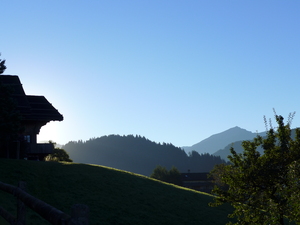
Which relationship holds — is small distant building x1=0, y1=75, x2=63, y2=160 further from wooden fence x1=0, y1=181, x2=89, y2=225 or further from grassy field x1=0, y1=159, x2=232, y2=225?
wooden fence x1=0, y1=181, x2=89, y2=225

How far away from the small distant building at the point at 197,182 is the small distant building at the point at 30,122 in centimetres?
7291

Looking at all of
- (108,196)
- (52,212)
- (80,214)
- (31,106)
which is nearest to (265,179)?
(52,212)

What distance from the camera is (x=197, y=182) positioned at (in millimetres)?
127438

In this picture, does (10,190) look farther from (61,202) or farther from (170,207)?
(170,207)

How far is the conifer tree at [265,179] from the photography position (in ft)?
65.5

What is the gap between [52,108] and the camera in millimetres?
58344

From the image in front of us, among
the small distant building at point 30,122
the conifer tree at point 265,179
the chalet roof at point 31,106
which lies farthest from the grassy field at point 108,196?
the conifer tree at point 265,179

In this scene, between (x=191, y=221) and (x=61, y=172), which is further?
(x=61, y=172)

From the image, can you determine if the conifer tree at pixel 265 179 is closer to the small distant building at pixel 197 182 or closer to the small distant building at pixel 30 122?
the small distant building at pixel 30 122

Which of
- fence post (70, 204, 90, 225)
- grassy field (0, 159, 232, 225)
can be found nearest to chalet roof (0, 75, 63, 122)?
grassy field (0, 159, 232, 225)

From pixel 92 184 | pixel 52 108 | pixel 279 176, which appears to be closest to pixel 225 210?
pixel 92 184

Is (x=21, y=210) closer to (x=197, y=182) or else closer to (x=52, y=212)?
(x=52, y=212)

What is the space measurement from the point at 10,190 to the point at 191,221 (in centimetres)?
2880

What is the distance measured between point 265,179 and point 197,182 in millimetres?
108471
